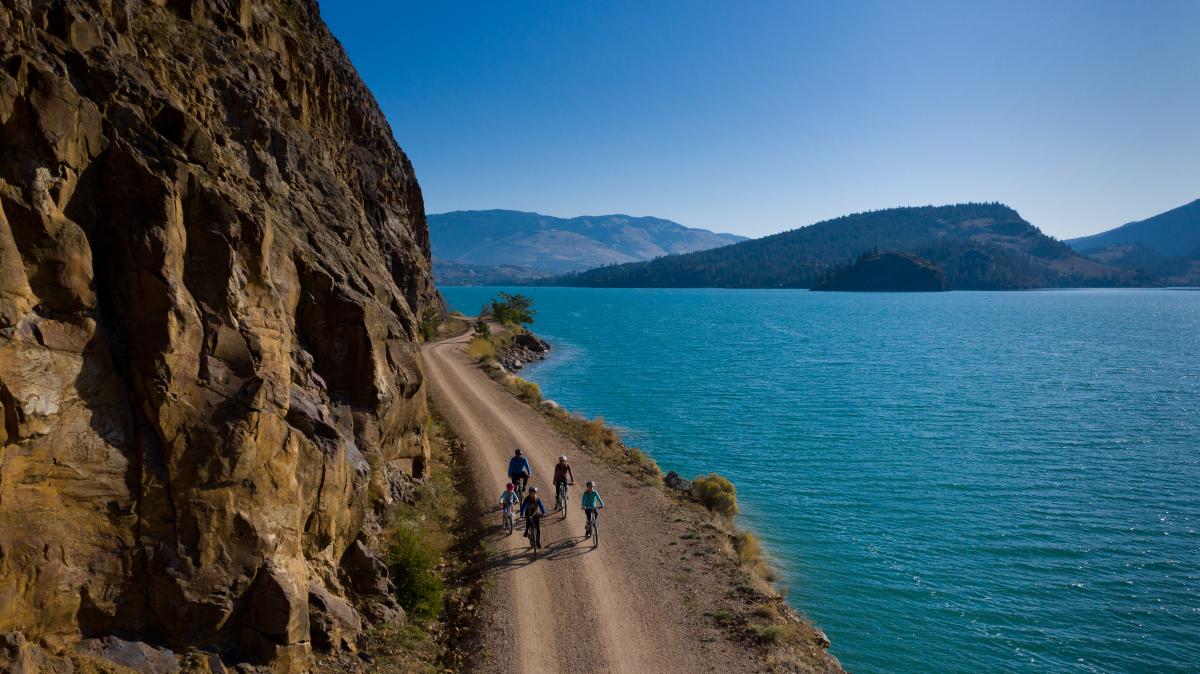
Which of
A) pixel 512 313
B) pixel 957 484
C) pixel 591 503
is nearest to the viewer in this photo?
pixel 591 503

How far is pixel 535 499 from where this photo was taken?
20531mm

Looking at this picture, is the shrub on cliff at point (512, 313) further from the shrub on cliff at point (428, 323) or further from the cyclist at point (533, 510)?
the cyclist at point (533, 510)

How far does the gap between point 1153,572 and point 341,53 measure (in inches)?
1991

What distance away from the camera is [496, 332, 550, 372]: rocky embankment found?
2896 inches

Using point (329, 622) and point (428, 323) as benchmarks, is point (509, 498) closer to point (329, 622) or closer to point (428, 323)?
point (329, 622)

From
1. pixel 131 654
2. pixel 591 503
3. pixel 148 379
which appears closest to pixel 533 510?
pixel 591 503

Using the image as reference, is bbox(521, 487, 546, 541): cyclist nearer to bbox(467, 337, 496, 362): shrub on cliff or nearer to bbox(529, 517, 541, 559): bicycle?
bbox(529, 517, 541, 559): bicycle

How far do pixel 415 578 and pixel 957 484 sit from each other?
102 feet

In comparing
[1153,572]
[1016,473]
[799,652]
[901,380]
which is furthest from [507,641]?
[901,380]

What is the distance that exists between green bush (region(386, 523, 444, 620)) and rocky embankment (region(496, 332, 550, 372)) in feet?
170

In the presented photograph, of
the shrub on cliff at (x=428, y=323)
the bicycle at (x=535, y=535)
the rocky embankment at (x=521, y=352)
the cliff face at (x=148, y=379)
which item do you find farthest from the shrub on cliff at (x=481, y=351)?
the cliff face at (x=148, y=379)

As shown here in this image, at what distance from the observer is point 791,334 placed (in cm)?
11644

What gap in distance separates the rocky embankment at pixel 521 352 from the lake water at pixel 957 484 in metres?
2.79

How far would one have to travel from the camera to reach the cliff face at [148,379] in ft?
32.8
